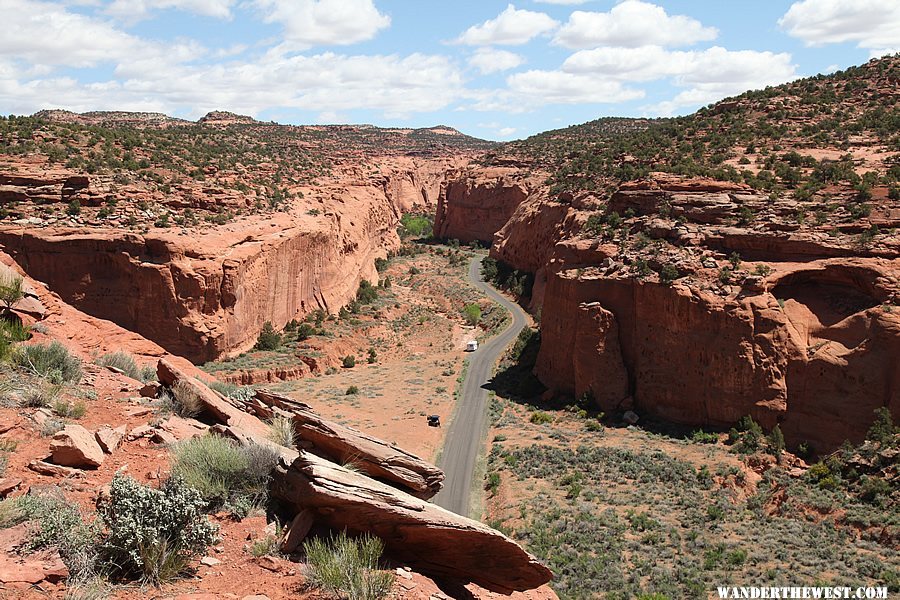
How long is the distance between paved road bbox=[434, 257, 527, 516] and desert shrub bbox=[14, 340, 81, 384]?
14510 mm

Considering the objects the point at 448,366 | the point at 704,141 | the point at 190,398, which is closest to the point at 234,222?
the point at 448,366

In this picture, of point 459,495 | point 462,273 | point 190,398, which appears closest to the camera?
point 190,398

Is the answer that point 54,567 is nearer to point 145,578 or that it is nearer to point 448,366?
point 145,578

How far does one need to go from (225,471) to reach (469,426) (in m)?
23.8

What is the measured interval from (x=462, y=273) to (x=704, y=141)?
110ft

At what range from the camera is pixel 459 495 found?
24828 mm

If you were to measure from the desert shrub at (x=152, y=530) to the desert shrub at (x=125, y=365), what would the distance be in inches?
311

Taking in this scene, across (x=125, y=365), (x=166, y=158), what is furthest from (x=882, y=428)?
(x=166, y=158)

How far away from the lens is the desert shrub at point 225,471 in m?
9.10

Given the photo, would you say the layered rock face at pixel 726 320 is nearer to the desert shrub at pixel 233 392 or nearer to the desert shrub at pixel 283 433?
the desert shrub at pixel 233 392

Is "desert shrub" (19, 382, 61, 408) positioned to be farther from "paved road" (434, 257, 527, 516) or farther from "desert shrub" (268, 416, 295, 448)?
"paved road" (434, 257, 527, 516)

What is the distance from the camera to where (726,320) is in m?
27.9

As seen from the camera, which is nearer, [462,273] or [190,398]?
[190,398]

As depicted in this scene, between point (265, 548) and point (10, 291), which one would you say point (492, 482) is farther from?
point (265, 548)
